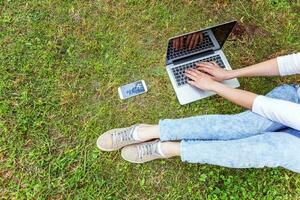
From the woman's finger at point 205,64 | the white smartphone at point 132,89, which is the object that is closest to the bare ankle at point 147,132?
the white smartphone at point 132,89

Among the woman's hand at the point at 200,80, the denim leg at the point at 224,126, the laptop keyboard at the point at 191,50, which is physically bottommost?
the denim leg at the point at 224,126

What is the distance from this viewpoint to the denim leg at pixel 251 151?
1974 mm

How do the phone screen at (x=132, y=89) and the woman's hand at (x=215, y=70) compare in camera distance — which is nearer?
the woman's hand at (x=215, y=70)

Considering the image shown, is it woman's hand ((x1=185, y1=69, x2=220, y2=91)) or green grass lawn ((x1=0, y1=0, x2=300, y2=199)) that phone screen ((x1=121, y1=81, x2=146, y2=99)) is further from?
woman's hand ((x1=185, y1=69, x2=220, y2=91))

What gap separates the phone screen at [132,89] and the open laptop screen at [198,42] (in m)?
0.22

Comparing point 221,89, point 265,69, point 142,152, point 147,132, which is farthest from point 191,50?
point 142,152

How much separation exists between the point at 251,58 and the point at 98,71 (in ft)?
3.21

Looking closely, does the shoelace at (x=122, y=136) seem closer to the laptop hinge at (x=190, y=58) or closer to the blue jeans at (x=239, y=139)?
the blue jeans at (x=239, y=139)

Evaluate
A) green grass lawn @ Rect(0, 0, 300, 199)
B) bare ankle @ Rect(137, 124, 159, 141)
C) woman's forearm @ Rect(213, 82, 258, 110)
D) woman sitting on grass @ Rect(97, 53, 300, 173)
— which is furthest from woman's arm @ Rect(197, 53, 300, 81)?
bare ankle @ Rect(137, 124, 159, 141)

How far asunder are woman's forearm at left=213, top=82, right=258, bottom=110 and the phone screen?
0.48 m

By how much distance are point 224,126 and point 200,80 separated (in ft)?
1.16

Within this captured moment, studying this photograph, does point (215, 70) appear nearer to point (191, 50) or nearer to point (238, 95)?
point (191, 50)

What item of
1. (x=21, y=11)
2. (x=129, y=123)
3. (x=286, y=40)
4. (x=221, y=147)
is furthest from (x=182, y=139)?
(x=21, y=11)

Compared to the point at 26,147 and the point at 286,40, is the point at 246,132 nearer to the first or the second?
the point at 286,40
